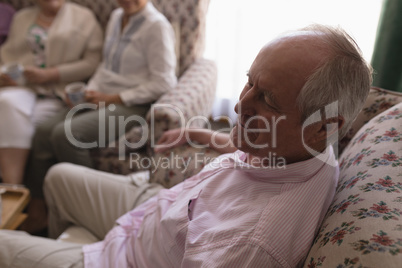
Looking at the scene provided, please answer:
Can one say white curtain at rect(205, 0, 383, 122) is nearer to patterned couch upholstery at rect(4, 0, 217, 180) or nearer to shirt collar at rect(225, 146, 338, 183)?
patterned couch upholstery at rect(4, 0, 217, 180)

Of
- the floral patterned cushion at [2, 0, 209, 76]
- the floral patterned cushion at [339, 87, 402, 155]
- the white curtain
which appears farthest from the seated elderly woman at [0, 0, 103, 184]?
the floral patterned cushion at [339, 87, 402, 155]

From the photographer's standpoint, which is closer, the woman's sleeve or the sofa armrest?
the sofa armrest

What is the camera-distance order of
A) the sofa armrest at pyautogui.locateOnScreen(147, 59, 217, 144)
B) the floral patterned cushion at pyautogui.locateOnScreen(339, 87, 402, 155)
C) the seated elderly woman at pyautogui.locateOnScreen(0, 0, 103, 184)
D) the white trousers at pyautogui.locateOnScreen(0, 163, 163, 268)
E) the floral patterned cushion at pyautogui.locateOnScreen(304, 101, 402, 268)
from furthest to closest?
the seated elderly woman at pyautogui.locateOnScreen(0, 0, 103, 184)
the sofa armrest at pyautogui.locateOnScreen(147, 59, 217, 144)
the white trousers at pyautogui.locateOnScreen(0, 163, 163, 268)
the floral patterned cushion at pyautogui.locateOnScreen(339, 87, 402, 155)
the floral patterned cushion at pyautogui.locateOnScreen(304, 101, 402, 268)

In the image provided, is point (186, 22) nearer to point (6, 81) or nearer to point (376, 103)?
point (6, 81)

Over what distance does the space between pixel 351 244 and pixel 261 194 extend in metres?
0.24

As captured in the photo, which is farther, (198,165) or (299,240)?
(198,165)

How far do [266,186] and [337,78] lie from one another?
29cm

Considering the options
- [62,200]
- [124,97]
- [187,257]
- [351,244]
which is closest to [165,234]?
[187,257]

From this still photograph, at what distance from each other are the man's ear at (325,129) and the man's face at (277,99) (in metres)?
0.03

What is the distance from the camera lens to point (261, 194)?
32.3 inches

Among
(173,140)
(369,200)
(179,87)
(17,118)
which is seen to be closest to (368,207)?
(369,200)

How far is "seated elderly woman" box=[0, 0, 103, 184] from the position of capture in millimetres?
1917

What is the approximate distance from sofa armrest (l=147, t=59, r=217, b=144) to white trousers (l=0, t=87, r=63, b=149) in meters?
0.73

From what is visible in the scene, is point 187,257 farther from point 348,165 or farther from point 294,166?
point 348,165
